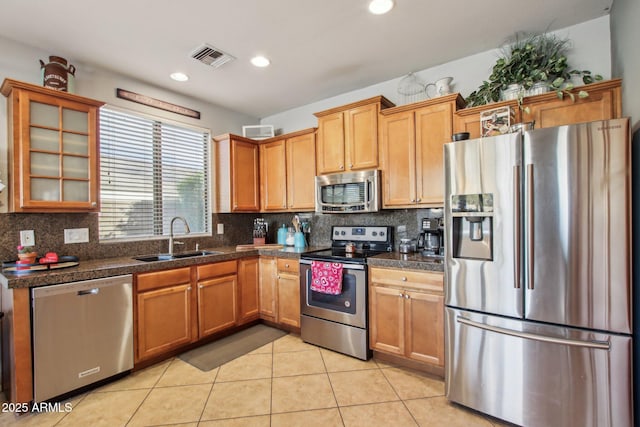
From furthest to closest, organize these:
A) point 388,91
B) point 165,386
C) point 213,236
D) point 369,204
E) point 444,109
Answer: point 213,236 → point 388,91 → point 369,204 → point 444,109 → point 165,386

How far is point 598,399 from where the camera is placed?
1544mm

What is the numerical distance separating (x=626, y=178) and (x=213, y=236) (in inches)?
144

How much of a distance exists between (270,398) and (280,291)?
1.24 meters

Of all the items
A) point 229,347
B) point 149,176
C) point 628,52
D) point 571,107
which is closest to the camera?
point 628,52

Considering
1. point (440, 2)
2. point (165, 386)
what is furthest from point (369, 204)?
point (165, 386)

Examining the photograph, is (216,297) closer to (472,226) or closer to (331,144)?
(331,144)

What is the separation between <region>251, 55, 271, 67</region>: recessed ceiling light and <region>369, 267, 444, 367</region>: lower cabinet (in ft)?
6.94

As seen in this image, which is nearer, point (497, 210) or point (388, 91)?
point (497, 210)

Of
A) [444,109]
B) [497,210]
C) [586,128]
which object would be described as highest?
[444,109]

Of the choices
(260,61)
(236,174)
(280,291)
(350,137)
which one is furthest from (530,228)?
(236,174)

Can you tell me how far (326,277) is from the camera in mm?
2721

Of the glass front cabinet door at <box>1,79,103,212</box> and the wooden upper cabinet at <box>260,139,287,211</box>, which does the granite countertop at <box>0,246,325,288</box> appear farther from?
the wooden upper cabinet at <box>260,139,287,211</box>

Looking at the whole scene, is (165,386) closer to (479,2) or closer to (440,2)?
(440,2)

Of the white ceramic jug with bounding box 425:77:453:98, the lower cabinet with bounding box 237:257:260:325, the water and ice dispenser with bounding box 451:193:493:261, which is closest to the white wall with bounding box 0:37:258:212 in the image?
the lower cabinet with bounding box 237:257:260:325
